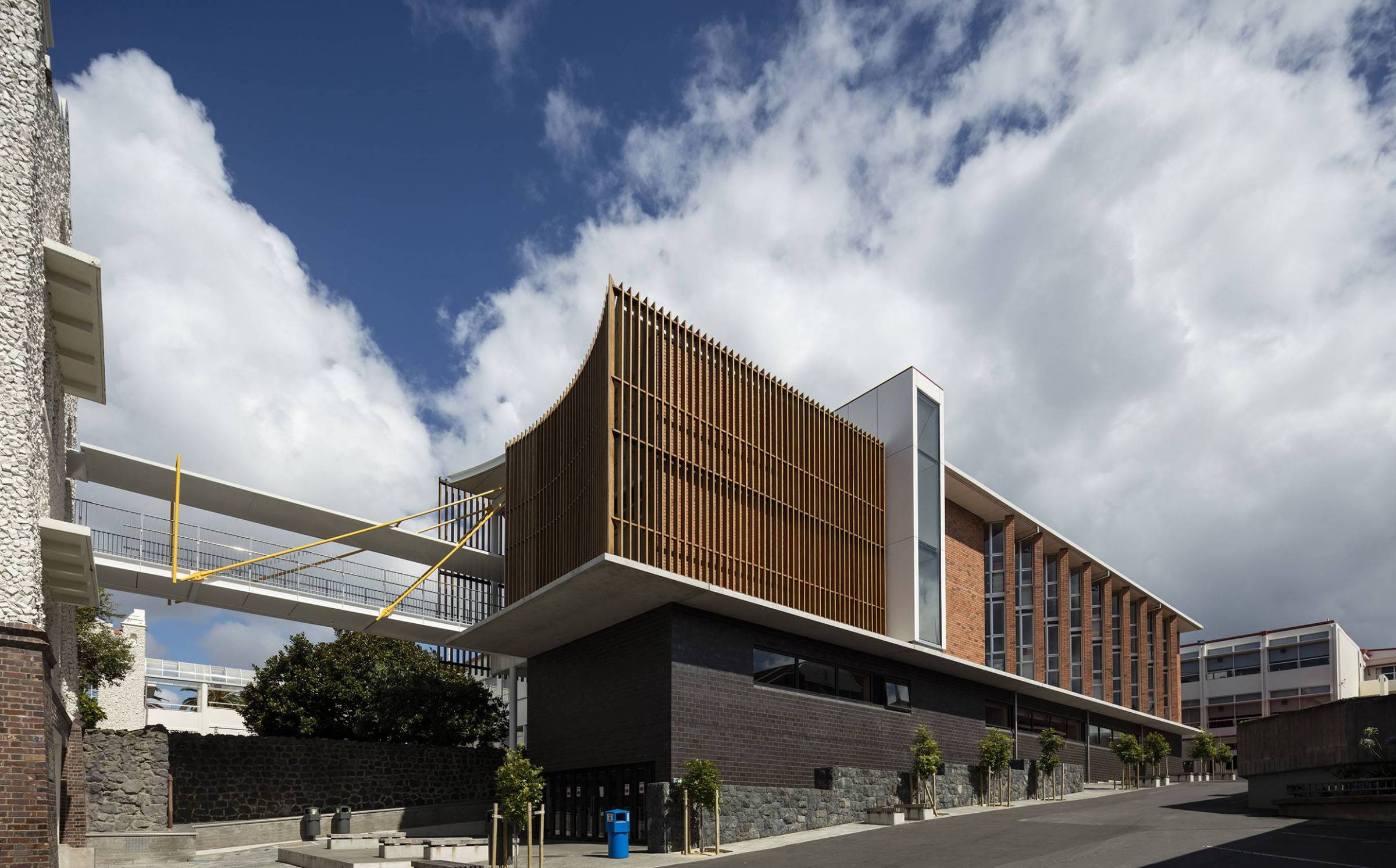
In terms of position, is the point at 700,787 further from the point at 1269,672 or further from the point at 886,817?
the point at 1269,672

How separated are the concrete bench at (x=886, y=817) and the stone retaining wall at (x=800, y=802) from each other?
326 mm

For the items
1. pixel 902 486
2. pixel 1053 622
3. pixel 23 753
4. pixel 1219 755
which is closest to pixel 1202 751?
pixel 1219 755

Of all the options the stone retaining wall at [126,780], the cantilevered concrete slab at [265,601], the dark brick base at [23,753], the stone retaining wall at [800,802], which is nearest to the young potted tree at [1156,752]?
the stone retaining wall at [800,802]

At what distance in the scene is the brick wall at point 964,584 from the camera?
38.8 m

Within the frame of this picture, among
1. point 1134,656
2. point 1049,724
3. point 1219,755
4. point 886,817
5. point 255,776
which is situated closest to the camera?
point 255,776

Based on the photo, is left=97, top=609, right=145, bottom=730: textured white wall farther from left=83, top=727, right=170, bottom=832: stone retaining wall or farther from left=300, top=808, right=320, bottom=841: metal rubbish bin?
left=300, top=808, right=320, bottom=841: metal rubbish bin

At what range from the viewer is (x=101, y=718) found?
39.2 m

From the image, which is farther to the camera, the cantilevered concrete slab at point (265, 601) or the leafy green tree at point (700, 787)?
the cantilevered concrete slab at point (265, 601)

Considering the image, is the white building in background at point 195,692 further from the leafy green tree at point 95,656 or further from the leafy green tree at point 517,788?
the leafy green tree at point 517,788

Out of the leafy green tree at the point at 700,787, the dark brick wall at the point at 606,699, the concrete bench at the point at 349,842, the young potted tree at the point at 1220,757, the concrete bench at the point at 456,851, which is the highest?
the dark brick wall at the point at 606,699

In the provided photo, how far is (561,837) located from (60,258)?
849 inches

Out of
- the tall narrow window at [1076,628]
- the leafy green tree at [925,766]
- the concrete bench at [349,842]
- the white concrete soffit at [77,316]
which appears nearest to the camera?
the white concrete soffit at [77,316]

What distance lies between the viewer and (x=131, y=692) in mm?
57875

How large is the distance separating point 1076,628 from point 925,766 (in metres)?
23.5
